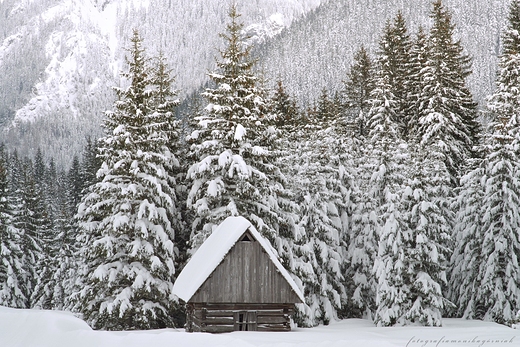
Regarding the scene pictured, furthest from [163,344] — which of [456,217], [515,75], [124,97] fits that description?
[515,75]

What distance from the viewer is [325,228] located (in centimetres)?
3462

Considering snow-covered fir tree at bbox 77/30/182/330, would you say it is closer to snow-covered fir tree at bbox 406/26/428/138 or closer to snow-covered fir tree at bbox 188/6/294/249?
snow-covered fir tree at bbox 188/6/294/249

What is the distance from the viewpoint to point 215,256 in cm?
2383

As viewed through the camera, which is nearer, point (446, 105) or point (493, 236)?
point (493, 236)

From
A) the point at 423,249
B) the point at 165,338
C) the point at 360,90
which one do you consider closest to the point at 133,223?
the point at 165,338

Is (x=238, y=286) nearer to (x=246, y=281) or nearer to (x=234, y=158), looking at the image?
(x=246, y=281)

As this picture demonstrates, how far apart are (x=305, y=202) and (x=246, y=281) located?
11656mm

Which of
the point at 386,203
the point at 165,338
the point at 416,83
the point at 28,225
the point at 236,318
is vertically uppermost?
the point at 416,83

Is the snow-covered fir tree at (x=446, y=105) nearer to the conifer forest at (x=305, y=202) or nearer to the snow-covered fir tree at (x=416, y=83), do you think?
the conifer forest at (x=305, y=202)

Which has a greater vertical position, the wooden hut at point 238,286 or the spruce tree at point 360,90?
the spruce tree at point 360,90

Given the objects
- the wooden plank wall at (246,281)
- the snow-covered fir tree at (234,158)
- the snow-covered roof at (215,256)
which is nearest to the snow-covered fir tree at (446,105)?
the snow-covered fir tree at (234,158)

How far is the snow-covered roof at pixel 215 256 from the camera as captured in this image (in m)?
23.6

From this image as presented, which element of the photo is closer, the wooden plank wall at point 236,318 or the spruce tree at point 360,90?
the wooden plank wall at point 236,318

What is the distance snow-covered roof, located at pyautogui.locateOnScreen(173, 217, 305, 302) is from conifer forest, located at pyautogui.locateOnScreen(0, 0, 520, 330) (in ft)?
7.60
